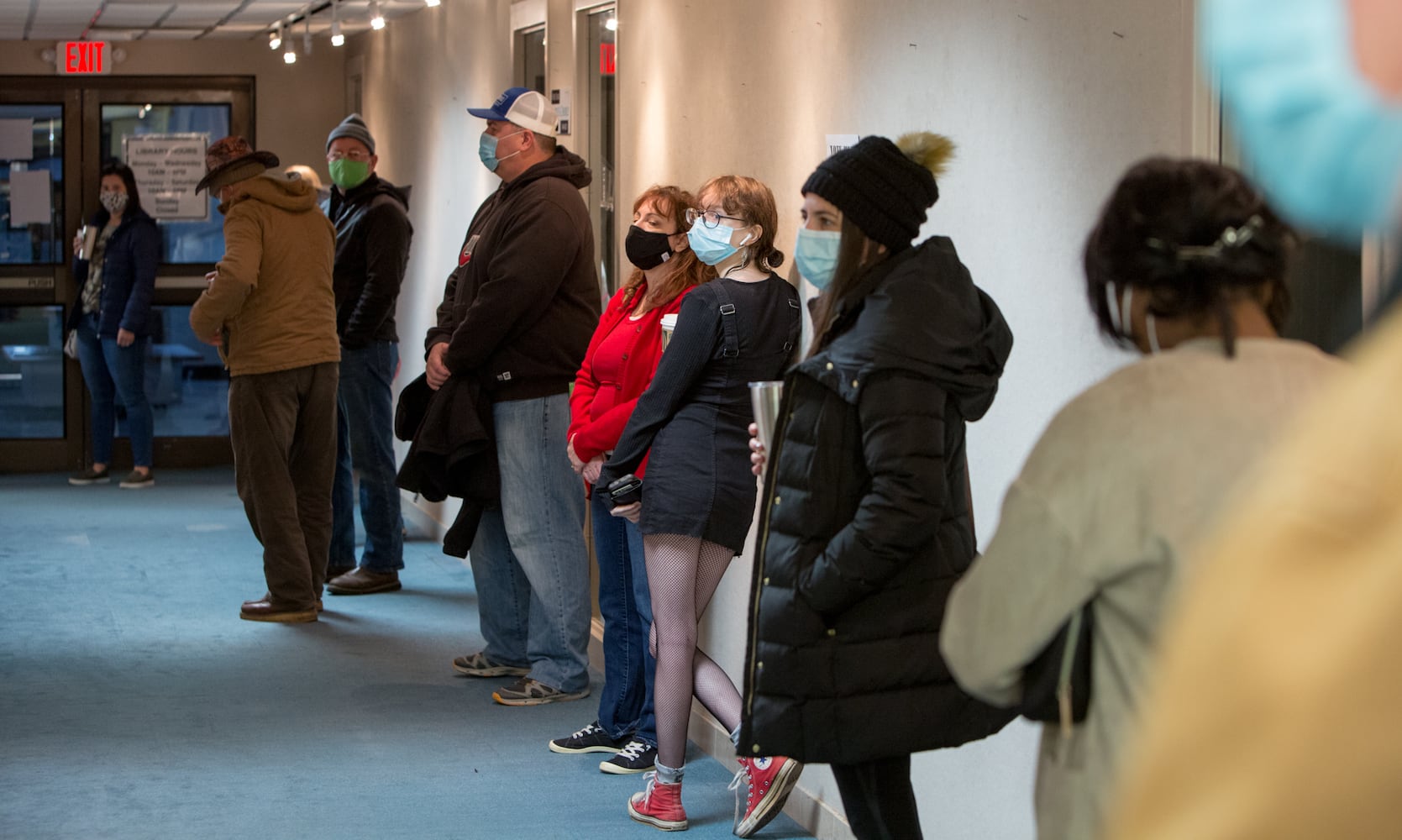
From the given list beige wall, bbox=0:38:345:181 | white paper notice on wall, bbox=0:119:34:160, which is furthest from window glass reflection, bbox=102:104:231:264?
white paper notice on wall, bbox=0:119:34:160

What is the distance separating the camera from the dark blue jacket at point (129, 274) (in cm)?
964

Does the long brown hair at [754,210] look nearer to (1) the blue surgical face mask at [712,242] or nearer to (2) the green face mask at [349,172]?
(1) the blue surgical face mask at [712,242]

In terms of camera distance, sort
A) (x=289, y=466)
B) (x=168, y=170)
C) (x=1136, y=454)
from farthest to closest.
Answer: (x=168, y=170) < (x=289, y=466) < (x=1136, y=454)

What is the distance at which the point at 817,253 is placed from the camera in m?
2.71

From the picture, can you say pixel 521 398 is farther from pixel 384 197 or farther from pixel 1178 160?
pixel 1178 160

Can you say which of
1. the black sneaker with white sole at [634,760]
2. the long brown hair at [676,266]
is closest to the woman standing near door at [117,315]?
A: the black sneaker with white sole at [634,760]

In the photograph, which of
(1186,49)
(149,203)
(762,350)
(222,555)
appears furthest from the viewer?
(149,203)

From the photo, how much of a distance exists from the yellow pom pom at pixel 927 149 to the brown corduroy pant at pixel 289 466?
3.70 metres

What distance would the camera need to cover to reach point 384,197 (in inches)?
253

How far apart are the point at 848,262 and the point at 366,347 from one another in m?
4.48

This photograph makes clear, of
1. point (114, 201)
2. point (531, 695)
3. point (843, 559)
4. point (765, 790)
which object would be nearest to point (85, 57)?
Result: point (114, 201)

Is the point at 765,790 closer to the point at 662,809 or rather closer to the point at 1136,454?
the point at 662,809

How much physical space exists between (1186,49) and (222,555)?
6183 mm

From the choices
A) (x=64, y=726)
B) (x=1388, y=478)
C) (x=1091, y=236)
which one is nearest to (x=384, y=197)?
(x=64, y=726)
